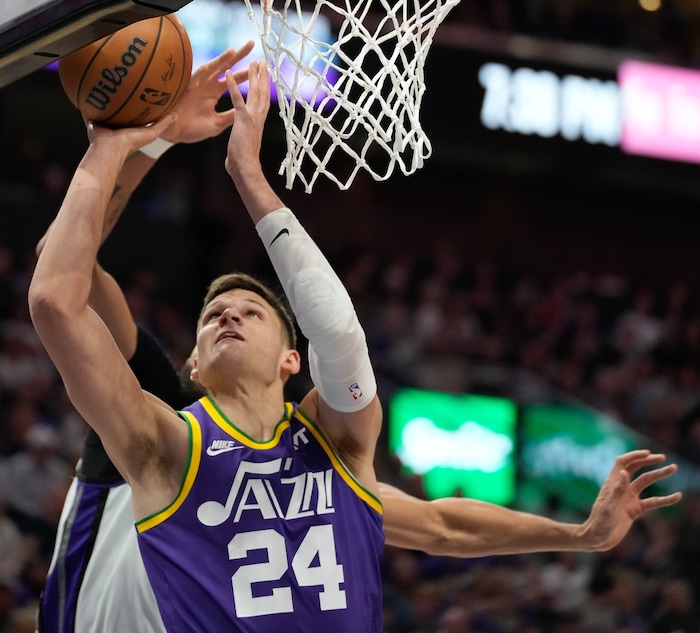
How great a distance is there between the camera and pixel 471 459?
8648mm

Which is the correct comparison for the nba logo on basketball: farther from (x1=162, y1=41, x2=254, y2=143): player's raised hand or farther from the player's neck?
(x1=162, y1=41, x2=254, y2=143): player's raised hand

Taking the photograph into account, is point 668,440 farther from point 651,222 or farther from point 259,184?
point 259,184

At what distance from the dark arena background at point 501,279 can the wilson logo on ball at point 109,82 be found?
3484mm

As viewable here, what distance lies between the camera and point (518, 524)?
3.28m

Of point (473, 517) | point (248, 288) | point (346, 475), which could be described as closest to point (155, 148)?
point (248, 288)

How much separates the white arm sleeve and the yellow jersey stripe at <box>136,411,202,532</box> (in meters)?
0.32

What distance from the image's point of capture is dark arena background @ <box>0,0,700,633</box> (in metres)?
7.16

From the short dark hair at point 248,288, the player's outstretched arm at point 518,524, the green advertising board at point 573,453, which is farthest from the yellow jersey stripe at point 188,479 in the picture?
the green advertising board at point 573,453

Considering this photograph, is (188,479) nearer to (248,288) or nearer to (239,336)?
(239,336)

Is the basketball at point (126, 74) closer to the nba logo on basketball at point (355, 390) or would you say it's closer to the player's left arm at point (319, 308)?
the player's left arm at point (319, 308)

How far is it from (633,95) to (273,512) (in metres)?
9.02

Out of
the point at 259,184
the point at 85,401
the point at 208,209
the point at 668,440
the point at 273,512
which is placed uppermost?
the point at 259,184

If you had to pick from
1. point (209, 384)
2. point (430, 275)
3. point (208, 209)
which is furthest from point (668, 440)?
point (209, 384)

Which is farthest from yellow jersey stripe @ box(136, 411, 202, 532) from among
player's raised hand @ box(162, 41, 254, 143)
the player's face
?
player's raised hand @ box(162, 41, 254, 143)
